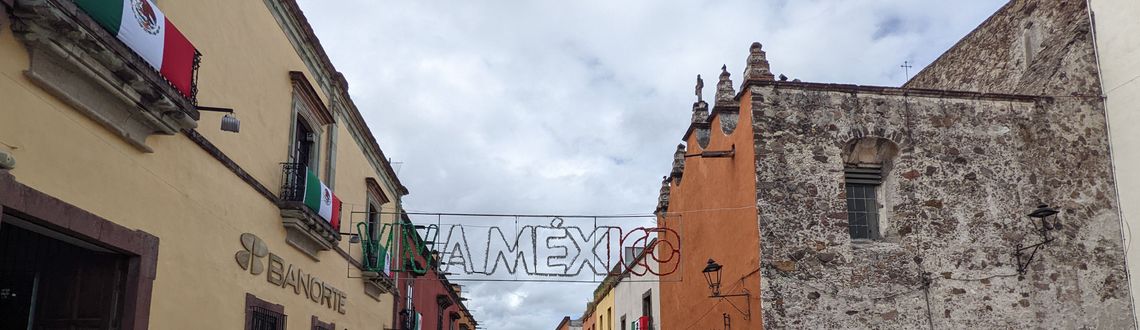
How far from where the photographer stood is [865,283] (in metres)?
11.4

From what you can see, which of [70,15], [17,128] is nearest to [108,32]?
[70,15]

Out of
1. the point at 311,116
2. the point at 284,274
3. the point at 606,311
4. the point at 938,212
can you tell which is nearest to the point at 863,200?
the point at 938,212

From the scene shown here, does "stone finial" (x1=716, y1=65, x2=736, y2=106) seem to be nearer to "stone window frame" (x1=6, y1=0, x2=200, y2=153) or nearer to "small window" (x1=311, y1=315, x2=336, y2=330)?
"small window" (x1=311, y1=315, x2=336, y2=330)

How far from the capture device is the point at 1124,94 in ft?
40.0

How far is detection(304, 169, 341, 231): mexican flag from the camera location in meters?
10.5

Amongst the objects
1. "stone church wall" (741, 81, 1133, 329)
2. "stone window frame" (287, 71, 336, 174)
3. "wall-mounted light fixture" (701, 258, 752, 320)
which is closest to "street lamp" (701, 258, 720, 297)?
"wall-mounted light fixture" (701, 258, 752, 320)

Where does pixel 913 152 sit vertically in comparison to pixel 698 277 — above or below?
above

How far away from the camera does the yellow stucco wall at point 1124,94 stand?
39.0 feet

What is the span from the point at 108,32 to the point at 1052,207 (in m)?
11.1

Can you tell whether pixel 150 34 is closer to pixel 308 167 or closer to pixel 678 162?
pixel 308 167

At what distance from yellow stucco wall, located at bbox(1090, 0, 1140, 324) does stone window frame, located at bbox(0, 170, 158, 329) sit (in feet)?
37.2

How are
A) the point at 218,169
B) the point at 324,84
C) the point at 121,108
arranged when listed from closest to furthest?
1. the point at 121,108
2. the point at 218,169
3. the point at 324,84

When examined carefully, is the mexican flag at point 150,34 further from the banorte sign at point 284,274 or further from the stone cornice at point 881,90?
the stone cornice at point 881,90

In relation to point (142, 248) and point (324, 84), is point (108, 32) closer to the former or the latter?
point (142, 248)
